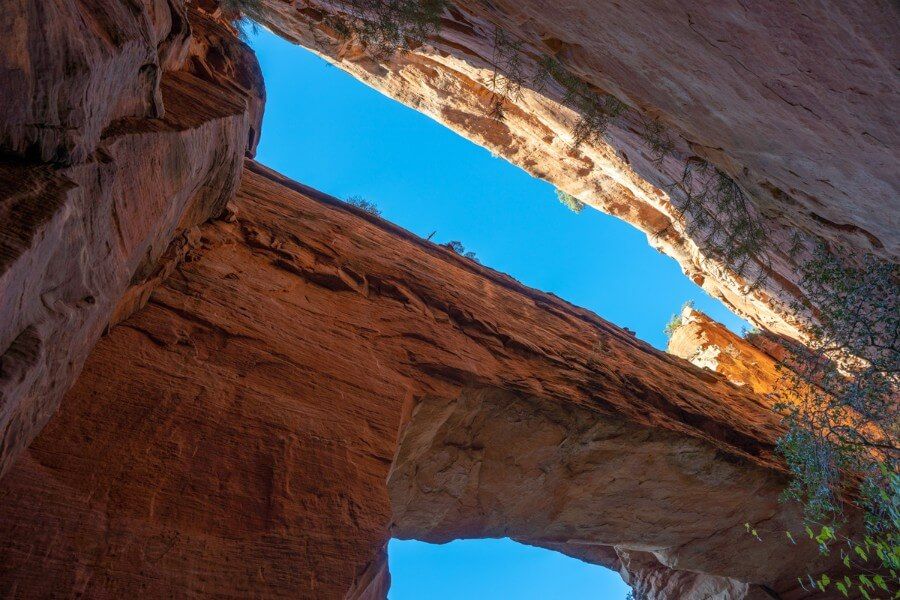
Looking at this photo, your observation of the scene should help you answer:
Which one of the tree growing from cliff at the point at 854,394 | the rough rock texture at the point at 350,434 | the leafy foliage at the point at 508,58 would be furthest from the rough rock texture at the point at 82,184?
the tree growing from cliff at the point at 854,394

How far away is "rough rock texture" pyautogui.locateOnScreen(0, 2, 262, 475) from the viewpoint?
10.8 feet

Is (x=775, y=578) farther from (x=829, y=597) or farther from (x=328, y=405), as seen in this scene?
(x=328, y=405)

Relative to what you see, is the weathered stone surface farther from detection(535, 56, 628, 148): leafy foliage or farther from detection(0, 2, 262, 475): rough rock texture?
detection(535, 56, 628, 148): leafy foliage

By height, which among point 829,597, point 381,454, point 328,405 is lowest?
point 829,597

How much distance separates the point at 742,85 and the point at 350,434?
6.36 meters

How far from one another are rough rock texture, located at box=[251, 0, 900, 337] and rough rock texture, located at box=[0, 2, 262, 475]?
5.31 meters

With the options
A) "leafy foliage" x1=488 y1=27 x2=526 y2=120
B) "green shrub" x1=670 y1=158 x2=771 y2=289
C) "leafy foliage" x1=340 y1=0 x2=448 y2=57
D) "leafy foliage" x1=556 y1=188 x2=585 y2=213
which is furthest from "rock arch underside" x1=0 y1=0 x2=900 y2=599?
"leafy foliage" x1=556 y1=188 x2=585 y2=213

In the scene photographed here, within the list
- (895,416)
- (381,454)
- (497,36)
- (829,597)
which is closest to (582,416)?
(381,454)

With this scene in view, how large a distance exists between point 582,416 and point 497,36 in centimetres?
816

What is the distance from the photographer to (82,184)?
392 cm

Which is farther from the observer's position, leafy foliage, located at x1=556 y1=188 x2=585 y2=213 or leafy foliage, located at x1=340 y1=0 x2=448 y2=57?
leafy foliage, located at x1=556 y1=188 x2=585 y2=213

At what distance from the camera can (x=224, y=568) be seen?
461 centimetres

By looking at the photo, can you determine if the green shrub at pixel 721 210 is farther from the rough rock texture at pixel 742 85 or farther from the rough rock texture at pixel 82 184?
the rough rock texture at pixel 82 184

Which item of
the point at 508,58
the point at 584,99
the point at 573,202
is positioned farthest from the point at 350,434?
the point at 573,202
